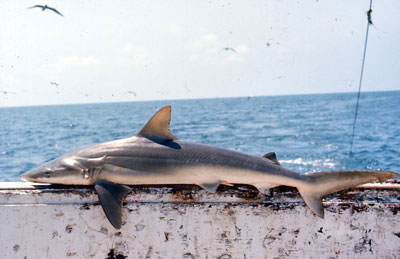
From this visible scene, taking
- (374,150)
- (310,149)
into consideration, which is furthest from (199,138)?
(374,150)

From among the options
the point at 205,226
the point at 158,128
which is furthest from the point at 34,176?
the point at 205,226

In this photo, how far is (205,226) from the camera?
2396 millimetres

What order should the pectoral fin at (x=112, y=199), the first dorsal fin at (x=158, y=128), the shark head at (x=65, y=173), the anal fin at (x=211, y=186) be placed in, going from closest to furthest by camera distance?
the pectoral fin at (x=112, y=199)
the anal fin at (x=211, y=186)
the shark head at (x=65, y=173)
the first dorsal fin at (x=158, y=128)

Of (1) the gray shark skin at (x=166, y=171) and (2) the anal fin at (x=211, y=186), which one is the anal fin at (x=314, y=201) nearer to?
(1) the gray shark skin at (x=166, y=171)

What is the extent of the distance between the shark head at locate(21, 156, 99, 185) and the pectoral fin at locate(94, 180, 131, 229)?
17 cm

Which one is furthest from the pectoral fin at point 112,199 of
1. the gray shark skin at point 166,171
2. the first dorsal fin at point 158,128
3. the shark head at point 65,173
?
the first dorsal fin at point 158,128

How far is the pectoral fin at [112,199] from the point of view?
7.51 feet

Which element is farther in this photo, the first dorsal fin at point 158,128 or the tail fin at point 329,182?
the first dorsal fin at point 158,128

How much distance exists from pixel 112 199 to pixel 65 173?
0.49 meters

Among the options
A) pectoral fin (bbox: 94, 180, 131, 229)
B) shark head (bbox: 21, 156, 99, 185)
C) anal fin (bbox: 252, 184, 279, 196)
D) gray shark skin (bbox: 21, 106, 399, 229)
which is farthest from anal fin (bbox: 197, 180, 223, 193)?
shark head (bbox: 21, 156, 99, 185)

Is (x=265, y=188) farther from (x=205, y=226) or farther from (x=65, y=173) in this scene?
(x=65, y=173)

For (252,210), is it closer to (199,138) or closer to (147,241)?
(147,241)

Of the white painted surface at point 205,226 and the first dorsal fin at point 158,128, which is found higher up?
the first dorsal fin at point 158,128

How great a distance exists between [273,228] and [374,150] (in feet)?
56.4
